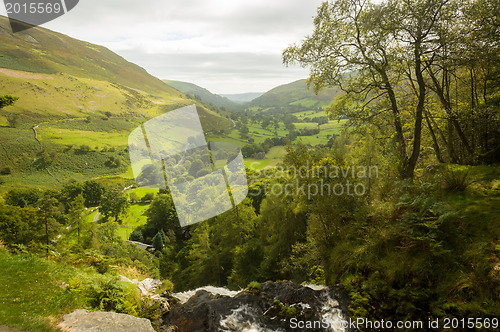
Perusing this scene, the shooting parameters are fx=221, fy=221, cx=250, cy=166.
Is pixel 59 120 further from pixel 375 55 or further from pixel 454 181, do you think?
pixel 454 181

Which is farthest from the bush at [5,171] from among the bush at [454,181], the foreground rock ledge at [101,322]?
the bush at [454,181]

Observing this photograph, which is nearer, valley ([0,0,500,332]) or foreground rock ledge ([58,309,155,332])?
foreground rock ledge ([58,309,155,332])

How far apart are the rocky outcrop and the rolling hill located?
358 feet

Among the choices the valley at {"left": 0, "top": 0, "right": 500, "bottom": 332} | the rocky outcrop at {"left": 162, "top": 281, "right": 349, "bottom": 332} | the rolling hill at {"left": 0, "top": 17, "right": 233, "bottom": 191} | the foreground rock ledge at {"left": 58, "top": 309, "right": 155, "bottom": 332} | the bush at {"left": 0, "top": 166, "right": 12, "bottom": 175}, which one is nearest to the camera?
the foreground rock ledge at {"left": 58, "top": 309, "right": 155, "bottom": 332}

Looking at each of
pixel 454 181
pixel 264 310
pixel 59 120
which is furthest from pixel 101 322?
pixel 59 120

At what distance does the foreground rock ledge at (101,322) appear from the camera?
5027 millimetres

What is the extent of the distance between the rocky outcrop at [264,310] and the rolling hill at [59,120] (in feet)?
358

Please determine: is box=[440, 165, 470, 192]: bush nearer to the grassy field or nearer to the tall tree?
the tall tree

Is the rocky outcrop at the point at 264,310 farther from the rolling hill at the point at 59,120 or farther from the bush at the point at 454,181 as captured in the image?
the rolling hill at the point at 59,120

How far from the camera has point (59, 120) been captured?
145 m

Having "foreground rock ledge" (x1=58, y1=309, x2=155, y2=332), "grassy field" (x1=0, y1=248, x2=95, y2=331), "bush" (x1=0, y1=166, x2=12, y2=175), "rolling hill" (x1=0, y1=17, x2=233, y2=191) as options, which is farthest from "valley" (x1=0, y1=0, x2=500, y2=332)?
"bush" (x1=0, y1=166, x2=12, y2=175)

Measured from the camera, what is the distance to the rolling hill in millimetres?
103750

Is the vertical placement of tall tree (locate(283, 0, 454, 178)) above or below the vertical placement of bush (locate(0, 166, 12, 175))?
above

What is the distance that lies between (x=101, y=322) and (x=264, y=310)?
175 inches
